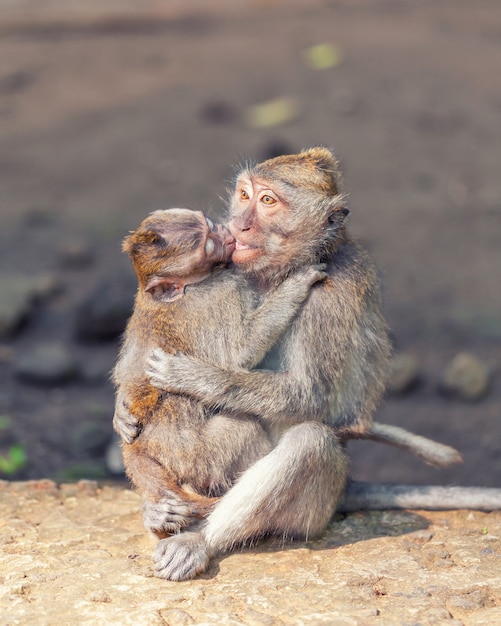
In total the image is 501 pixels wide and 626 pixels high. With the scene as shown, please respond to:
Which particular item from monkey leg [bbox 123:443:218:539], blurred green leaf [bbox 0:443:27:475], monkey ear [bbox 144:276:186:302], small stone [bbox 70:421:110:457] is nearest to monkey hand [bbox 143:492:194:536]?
monkey leg [bbox 123:443:218:539]

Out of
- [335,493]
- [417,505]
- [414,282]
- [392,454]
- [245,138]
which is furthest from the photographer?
[245,138]

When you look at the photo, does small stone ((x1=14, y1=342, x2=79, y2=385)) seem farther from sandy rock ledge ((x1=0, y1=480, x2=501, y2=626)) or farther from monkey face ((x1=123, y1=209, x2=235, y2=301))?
monkey face ((x1=123, y1=209, x2=235, y2=301))

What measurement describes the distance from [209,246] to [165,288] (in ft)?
1.15

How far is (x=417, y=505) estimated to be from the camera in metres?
5.68

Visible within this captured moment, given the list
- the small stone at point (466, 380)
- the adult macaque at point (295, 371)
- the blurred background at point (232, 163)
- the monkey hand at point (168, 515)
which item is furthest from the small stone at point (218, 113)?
the monkey hand at point (168, 515)

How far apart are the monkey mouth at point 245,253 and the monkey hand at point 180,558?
1.50 meters

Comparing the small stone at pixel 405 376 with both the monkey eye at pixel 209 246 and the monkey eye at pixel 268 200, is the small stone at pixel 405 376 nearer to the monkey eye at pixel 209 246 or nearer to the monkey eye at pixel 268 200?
the monkey eye at pixel 268 200

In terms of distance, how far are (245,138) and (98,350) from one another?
15.1ft

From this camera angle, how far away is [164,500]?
5012 mm

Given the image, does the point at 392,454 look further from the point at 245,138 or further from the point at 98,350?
the point at 245,138

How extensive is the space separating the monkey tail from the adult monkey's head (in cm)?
143

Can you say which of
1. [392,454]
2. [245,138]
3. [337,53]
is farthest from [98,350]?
[337,53]

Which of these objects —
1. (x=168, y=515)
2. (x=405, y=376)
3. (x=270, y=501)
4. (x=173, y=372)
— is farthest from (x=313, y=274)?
(x=405, y=376)

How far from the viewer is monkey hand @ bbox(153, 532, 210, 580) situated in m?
4.75
